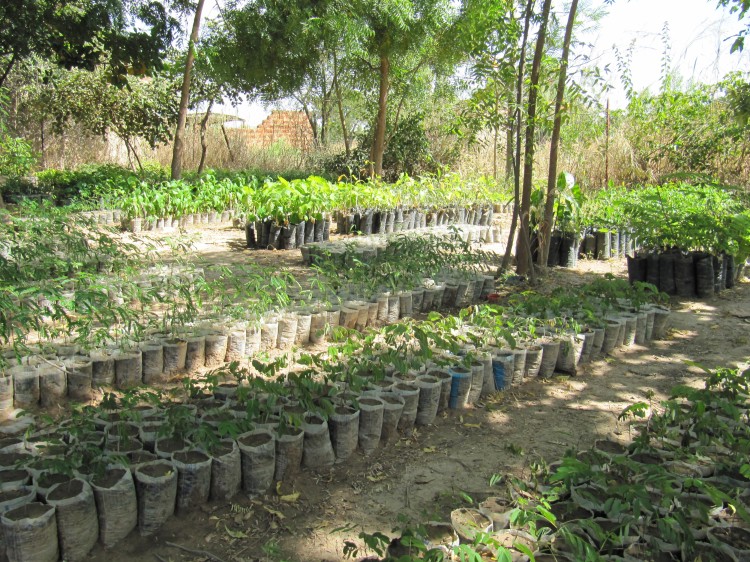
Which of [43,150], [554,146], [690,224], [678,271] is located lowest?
[678,271]

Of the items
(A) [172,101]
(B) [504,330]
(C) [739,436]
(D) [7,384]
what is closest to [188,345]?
(D) [7,384]

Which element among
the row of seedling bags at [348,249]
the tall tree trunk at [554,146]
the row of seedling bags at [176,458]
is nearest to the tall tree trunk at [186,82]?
the row of seedling bags at [348,249]

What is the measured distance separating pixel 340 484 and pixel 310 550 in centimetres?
52

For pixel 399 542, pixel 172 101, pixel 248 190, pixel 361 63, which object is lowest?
pixel 399 542

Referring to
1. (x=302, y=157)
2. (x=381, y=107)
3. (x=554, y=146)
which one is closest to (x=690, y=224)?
(x=554, y=146)

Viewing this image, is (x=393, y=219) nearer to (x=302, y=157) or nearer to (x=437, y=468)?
(x=437, y=468)

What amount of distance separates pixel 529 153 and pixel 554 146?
0.33 m

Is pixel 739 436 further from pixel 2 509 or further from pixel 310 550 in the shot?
pixel 2 509

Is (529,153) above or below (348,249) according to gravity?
A: above

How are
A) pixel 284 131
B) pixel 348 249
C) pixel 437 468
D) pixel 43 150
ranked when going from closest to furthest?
pixel 437 468
pixel 348 249
pixel 43 150
pixel 284 131

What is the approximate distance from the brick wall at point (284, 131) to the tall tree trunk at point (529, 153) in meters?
14.2

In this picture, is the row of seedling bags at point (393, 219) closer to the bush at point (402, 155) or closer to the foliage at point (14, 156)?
the foliage at point (14, 156)

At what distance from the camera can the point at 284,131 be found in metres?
25.1

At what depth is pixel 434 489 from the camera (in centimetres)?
286
